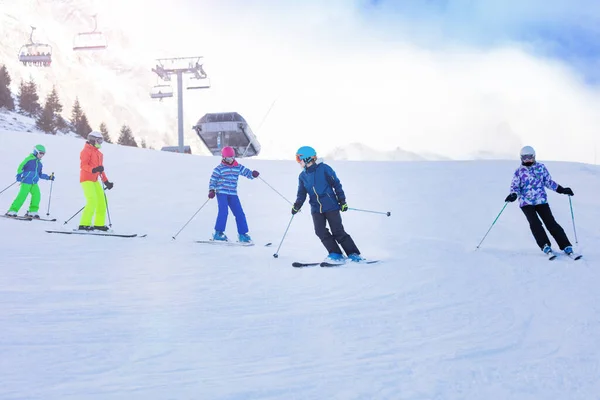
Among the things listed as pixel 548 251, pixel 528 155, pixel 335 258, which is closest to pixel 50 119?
pixel 335 258

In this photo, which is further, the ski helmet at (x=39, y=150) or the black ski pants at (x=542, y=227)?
the ski helmet at (x=39, y=150)

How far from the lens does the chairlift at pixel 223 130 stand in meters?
35.9

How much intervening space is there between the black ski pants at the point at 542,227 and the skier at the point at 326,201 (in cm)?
250

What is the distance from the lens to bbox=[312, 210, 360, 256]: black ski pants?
20.2 ft

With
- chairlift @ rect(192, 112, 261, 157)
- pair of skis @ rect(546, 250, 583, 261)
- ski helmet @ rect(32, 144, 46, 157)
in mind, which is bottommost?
pair of skis @ rect(546, 250, 583, 261)

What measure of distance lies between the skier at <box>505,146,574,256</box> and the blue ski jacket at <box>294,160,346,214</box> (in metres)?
2.35

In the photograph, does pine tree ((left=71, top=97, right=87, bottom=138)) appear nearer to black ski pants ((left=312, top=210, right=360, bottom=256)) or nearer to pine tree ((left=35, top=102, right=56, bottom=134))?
pine tree ((left=35, top=102, right=56, bottom=134))

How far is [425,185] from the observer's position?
1500cm

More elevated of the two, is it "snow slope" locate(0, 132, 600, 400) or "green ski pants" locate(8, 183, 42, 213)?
"green ski pants" locate(8, 183, 42, 213)

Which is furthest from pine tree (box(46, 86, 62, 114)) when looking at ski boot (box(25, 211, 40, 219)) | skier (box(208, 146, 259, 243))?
skier (box(208, 146, 259, 243))

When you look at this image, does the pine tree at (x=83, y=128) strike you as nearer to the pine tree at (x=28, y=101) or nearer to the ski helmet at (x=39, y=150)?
the pine tree at (x=28, y=101)

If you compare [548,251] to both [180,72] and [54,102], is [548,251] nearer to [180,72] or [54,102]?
[180,72]

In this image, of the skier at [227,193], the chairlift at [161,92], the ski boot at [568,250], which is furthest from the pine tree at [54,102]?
the ski boot at [568,250]

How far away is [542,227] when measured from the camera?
6.74 m
